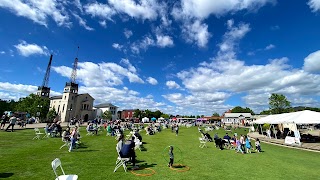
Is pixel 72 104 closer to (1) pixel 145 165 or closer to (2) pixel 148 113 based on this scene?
(2) pixel 148 113

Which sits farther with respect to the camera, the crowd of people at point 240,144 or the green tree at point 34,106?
the green tree at point 34,106

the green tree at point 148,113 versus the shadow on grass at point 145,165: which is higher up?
the green tree at point 148,113

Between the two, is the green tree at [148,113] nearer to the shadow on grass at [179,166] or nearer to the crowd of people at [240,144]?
the crowd of people at [240,144]

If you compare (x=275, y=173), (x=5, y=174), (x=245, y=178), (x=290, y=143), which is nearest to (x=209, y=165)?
(x=245, y=178)

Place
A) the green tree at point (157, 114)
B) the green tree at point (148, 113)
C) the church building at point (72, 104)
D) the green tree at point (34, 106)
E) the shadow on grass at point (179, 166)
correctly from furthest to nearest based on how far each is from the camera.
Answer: the green tree at point (157, 114), the green tree at point (148, 113), the church building at point (72, 104), the green tree at point (34, 106), the shadow on grass at point (179, 166)

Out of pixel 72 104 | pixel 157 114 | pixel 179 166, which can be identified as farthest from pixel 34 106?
pixel 157 114

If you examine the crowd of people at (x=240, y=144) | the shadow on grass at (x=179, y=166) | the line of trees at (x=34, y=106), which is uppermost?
the line of trees at (x=34, y=106)

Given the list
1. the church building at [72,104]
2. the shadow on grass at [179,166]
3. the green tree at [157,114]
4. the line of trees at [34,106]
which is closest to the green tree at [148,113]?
the green tree at [157,114]

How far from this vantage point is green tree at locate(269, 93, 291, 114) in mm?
81188

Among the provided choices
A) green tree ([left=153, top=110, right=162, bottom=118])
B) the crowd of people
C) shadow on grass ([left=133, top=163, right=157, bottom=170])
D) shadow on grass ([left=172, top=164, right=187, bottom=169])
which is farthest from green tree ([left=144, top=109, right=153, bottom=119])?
shadow on grass ([left=172, top=164, right=187, bottom=169])

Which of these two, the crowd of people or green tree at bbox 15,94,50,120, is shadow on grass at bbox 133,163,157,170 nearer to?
the crowd of people

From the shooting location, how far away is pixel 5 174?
7.71 m

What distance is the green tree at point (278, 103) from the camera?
81.2m

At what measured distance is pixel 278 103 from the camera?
269ft
